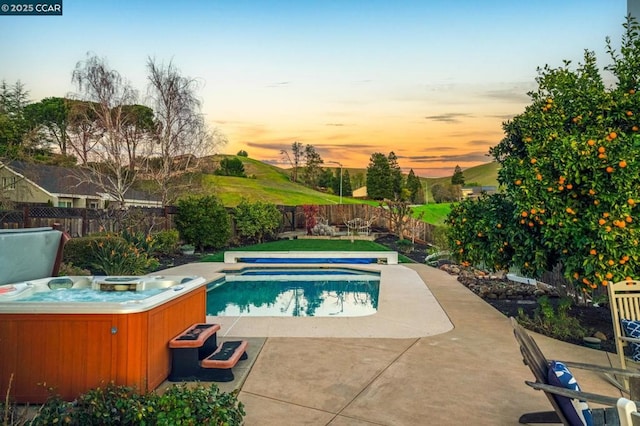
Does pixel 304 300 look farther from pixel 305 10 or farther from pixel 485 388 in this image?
pixel 305 10

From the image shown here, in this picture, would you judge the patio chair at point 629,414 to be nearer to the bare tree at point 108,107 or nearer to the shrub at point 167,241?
the shrub at point 167,241

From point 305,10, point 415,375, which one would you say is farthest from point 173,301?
point 305,10

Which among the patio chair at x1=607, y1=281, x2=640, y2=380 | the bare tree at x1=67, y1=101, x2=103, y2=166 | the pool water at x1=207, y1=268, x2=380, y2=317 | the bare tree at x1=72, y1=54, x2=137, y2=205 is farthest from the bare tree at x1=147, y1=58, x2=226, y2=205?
the patio chair at x1=607, y1=281, x2=640, y2=380

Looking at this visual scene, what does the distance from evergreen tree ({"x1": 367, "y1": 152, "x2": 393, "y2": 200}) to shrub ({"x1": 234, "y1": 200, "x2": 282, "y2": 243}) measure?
2912cm

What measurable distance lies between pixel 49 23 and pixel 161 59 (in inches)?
262

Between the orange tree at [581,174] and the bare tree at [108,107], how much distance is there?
16.7 m

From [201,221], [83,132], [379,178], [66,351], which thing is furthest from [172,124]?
[379,178]

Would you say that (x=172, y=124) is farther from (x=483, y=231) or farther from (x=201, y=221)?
(x=483, y=231)

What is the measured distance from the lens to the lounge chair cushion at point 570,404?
91.2 inches

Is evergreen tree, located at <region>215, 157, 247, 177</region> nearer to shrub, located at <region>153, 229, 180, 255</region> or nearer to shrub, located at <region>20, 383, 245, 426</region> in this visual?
shrub, located at <region>153, 229, 180, 255</region>

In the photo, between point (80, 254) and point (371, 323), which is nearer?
point (371, 323)

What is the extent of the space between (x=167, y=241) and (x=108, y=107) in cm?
820

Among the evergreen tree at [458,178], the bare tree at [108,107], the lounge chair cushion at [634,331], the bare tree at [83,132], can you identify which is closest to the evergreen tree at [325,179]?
the evergreen tree at [458,178]

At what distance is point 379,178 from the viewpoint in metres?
47.7
